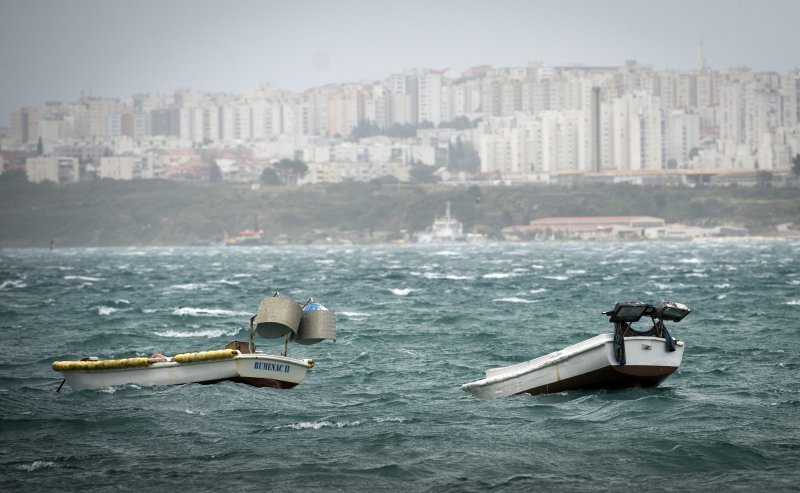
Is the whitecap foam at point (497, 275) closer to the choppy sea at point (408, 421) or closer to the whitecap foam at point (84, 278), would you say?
the whitecap foam at point (84, 278)

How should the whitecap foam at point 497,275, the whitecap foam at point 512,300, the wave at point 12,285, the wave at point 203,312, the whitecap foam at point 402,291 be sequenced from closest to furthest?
the wave at point 203,312 → the whitecap foam at point 512,300 → the whitecap foam at point 402,291 → the wave at point 12,285 → the whitecap foam at point 497,275

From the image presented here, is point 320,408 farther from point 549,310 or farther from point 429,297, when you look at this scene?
point 429,297

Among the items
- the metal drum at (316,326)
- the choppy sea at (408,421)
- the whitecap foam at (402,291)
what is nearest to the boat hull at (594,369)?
the choppy sea at (408,421)

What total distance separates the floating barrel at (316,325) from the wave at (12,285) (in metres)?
55.8

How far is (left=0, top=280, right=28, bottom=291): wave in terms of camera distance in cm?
8138

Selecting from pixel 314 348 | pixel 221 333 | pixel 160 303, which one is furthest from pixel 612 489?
pixel 160 303

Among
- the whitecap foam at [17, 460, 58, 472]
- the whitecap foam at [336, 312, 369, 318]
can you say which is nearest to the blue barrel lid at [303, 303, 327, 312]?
the whitecap foam at [17, 460, 58, 472]

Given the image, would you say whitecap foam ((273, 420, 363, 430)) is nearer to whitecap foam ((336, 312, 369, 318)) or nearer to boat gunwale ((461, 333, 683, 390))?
boat gunwale ((461, 333, 683, 390))

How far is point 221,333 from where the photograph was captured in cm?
4272

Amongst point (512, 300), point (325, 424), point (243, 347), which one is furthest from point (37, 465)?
point (512, 300)

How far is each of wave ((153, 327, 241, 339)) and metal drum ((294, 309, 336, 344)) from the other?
568 inches

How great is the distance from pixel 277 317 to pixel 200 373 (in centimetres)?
197

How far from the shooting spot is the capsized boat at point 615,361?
24.2 metres

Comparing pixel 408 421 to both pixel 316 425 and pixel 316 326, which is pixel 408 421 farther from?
pixel 316 326
